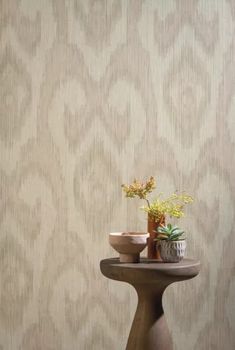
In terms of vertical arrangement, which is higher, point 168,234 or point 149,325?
point 168,234

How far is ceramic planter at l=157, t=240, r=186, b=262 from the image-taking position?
1.91 m

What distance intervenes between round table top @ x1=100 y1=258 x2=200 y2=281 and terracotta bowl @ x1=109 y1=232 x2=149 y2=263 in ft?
0.10

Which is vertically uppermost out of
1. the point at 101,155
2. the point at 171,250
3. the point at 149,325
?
the point at 101,155

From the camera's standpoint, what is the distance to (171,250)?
1.91 m

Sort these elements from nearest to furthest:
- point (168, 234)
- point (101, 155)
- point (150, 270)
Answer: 1. point (150, 270)
2. point (168, 234)
3. point (101, 155)

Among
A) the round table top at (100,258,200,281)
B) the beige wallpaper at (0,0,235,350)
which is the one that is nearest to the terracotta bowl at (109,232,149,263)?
the round table top at (100,258,200,281)

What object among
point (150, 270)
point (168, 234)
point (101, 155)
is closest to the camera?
point (150, 270)

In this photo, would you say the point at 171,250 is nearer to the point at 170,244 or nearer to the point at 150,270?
the point at 170,244

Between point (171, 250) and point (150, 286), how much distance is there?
136 millimetres

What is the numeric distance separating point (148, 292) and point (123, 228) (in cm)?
53

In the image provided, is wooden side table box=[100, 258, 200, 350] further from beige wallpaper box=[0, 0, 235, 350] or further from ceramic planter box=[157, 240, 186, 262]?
beige wallpaper box=[0, 0, 235, 350]

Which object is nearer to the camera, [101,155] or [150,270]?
[150,270]

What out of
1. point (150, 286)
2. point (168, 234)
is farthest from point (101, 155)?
point (150, 286)

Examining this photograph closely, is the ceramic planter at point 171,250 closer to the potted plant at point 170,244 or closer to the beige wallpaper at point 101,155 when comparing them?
the potted plant at point 170,244
